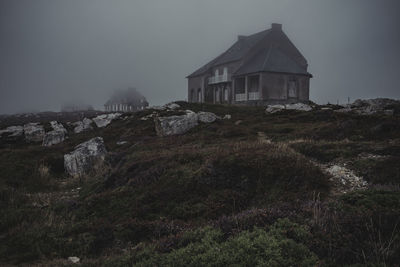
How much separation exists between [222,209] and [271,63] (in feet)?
135

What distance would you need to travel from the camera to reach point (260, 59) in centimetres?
4847

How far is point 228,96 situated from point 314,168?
43.5m

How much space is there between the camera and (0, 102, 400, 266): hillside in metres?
5.48

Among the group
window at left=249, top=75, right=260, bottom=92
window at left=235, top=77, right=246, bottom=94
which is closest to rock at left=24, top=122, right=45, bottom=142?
window at left=235, top=77, right=246, bottom=94

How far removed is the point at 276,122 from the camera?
77.6 ft

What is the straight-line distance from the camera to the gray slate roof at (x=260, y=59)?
151ft

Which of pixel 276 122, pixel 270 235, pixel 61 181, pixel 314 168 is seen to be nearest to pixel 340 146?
pixel 314 168

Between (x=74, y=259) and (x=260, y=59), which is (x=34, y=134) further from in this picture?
(x=260, y=59)

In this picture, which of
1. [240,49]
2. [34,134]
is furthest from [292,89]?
[34,134]

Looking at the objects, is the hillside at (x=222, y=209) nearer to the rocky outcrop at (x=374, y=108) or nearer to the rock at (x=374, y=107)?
the rocky outcrop at (x=374, y=108)

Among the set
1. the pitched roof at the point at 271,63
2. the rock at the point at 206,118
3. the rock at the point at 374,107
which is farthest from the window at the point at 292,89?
the rock at the point at 206,118

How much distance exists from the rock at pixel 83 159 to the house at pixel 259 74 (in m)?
31.8

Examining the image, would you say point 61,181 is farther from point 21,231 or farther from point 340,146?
point 340,146

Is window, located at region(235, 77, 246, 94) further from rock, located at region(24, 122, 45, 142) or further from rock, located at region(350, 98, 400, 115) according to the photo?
rock, located at region(24, 122, 45, 142)
